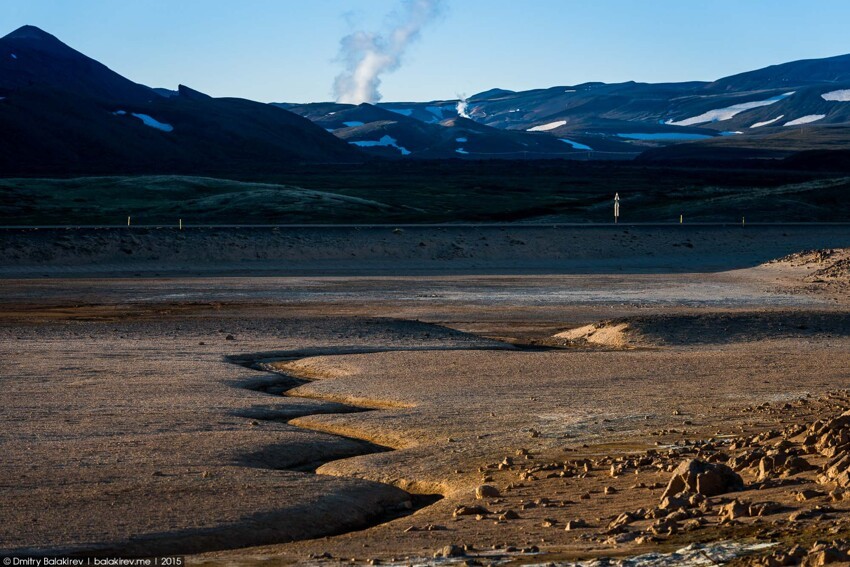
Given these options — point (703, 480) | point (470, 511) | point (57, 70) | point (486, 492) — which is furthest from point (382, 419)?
point (57, 70)

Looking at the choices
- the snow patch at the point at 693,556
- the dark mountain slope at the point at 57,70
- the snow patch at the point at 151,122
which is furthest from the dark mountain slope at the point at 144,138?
the snow patch at the point at 693,556

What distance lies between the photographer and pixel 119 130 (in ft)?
432

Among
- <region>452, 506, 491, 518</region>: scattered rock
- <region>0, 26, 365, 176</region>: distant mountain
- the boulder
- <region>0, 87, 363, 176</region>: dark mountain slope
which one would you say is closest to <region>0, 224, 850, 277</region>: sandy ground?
<region>452, 506, 491, 518</region>: scattered rock

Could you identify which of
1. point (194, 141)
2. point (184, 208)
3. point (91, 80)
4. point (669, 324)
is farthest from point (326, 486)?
point (91, 80)

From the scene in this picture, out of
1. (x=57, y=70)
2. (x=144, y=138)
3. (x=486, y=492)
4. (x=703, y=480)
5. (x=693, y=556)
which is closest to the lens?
(x=693, y=556)

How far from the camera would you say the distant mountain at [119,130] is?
121 m

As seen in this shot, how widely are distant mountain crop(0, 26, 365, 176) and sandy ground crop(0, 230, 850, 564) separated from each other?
287 feet

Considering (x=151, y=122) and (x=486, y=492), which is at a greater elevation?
(x=151, y=122)

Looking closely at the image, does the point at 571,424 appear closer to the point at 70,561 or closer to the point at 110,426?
the point at 110,426

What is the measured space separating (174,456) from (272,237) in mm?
32751

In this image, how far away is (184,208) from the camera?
Result: 66.5m

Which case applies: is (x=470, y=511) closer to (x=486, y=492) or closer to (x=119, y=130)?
(x=486, y=492)

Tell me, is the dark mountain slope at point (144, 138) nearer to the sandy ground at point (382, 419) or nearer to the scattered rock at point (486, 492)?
the sandy ground at point (382, 419)

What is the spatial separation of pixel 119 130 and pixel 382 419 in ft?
403
